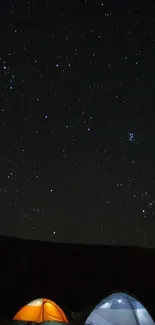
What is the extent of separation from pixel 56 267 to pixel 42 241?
8.27ft

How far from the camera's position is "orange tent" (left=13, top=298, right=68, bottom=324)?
831 cm

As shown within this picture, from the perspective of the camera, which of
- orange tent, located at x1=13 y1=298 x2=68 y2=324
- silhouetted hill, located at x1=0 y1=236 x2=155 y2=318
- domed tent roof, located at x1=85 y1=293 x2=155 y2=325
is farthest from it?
silhouetted hill, located at x1=0 y1=236 x2=155 y2=318

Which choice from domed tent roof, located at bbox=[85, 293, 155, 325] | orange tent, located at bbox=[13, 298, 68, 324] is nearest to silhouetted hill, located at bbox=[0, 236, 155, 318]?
orange tent, located at bbox=[13, 298, 68, 324]

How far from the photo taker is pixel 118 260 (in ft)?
80.5

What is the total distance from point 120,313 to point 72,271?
15.7 metres

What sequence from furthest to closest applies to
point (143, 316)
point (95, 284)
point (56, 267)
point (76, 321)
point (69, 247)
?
point (69, 247)
point (56, 267)
point (95, 284)
point (76, 321)
point (143, 316)

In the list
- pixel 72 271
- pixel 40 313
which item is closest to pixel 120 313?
pixel 40 313

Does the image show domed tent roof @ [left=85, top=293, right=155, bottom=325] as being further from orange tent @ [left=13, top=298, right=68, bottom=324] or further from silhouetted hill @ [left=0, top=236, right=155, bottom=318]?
silhouetted hill @ [left=0, top=236, right=155, bottom=318]

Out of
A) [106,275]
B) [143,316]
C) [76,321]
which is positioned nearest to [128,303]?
[143,316]

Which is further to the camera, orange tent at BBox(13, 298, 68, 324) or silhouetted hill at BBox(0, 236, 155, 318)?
silhouetted hill at BBox(0, 236, 155, 318)

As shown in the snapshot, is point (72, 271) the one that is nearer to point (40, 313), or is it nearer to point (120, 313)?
point (40, 313)

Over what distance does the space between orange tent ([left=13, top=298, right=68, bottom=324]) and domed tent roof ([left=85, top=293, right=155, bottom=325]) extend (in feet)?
2.04

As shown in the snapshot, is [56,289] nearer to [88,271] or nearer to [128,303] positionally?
[88,271]

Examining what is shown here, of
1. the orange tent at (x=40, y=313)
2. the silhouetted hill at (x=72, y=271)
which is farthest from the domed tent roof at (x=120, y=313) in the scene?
the silhouetted hill at (x=72, y=271)
